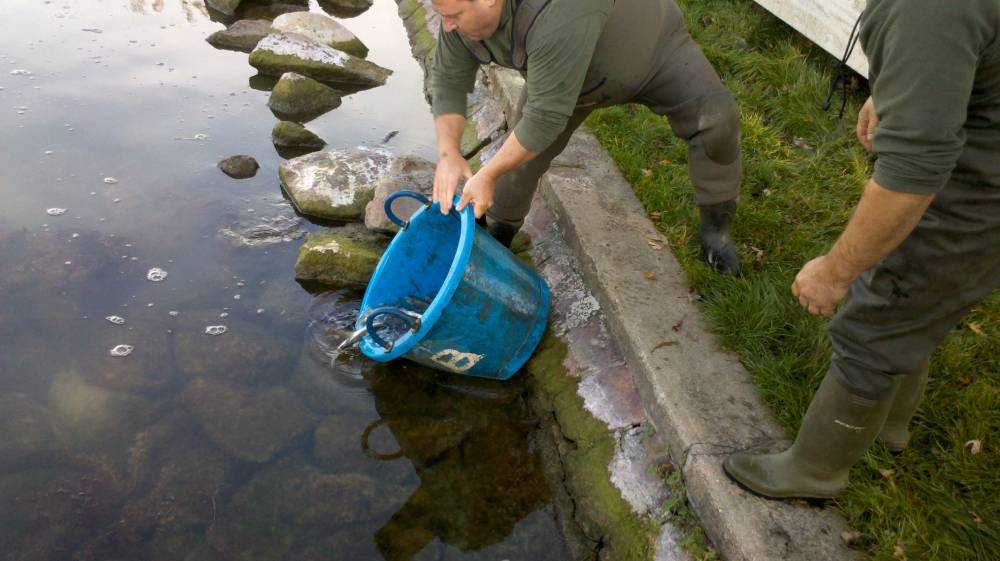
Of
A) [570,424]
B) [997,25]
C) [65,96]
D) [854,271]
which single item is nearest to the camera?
[997,25]

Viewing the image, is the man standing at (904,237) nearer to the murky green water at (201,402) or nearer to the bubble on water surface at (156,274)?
the murky green water at (201,402)

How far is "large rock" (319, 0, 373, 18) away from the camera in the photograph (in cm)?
930

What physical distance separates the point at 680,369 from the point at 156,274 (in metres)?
3.09

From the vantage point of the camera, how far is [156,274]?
4.36 m

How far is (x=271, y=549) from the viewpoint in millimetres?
2891

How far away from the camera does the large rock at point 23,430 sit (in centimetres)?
321

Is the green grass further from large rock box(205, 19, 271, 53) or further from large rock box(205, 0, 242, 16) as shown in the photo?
large rock box(205, 0, 242, 16)

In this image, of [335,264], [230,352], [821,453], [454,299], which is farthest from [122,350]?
[821,453]

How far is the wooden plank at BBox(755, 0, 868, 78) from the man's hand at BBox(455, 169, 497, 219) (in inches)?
117

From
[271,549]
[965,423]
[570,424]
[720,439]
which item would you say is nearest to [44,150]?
[271,549]

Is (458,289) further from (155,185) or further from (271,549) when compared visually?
(155,185)

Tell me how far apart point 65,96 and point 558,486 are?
5.63m

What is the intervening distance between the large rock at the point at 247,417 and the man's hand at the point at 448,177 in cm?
121

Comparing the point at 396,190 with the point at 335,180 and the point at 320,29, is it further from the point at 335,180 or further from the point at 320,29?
the point at 320,29
